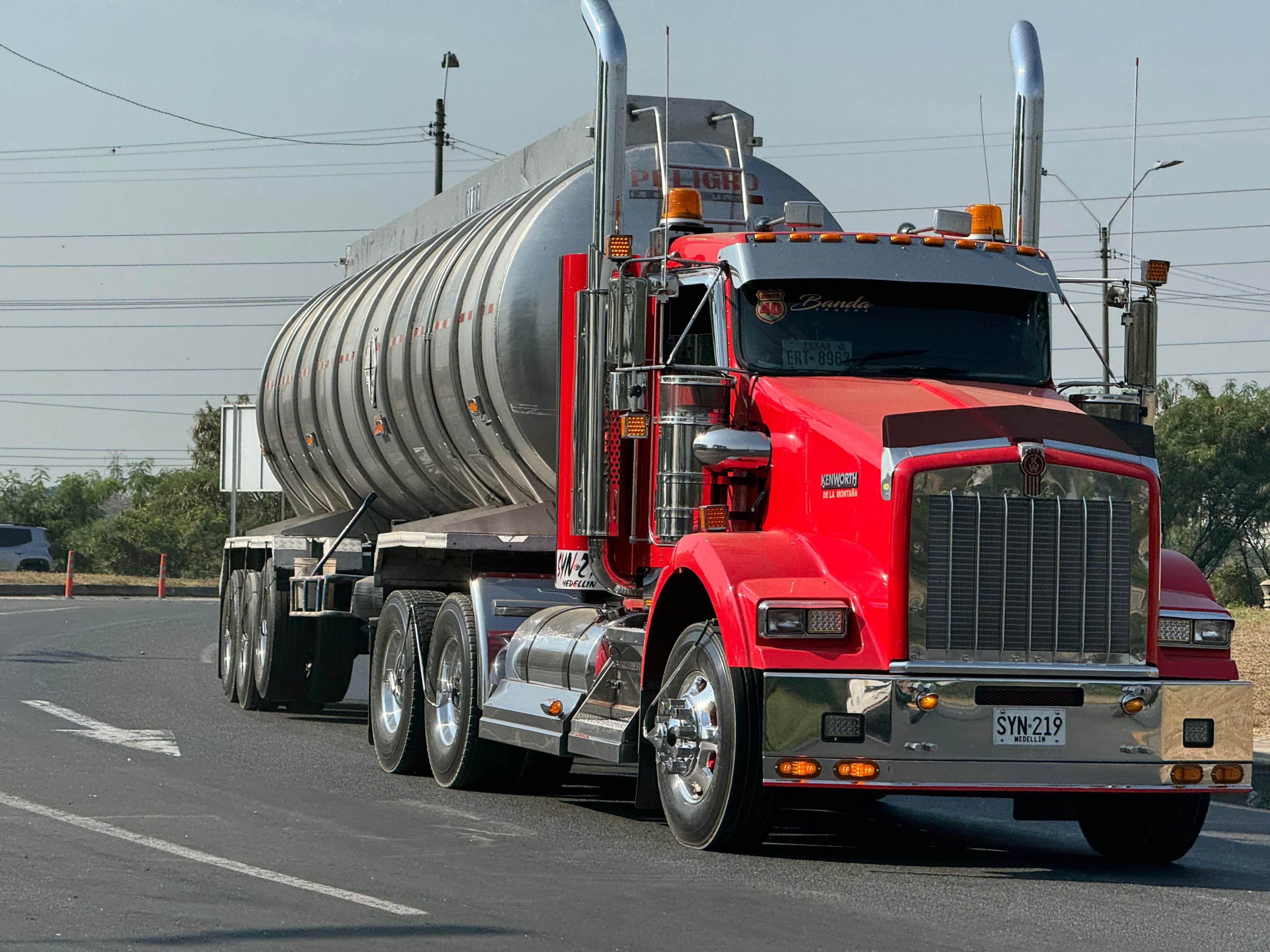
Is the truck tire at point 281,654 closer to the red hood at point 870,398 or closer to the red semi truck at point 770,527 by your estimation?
the red semi truck at point 770,527

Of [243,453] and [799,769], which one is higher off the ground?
[243,453]

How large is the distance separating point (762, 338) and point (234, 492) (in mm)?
13304

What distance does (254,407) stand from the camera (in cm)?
2064

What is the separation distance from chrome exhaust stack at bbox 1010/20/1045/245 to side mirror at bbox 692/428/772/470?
326cm

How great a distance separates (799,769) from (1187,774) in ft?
5.89

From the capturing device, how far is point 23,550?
64.6 m

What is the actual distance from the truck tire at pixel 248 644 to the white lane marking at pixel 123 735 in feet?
5.58

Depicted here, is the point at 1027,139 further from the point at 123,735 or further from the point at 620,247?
the point at 123,735

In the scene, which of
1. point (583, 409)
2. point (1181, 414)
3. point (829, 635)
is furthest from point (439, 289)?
point (1181, 414)

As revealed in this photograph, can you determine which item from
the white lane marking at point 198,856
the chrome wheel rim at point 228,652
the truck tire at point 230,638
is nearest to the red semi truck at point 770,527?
the white lane marking at point 198,856

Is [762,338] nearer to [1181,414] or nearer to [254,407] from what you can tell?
[254,407]

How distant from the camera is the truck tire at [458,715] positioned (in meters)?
11.7

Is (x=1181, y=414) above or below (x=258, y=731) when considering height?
above

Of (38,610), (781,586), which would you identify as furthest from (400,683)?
(38,610)
